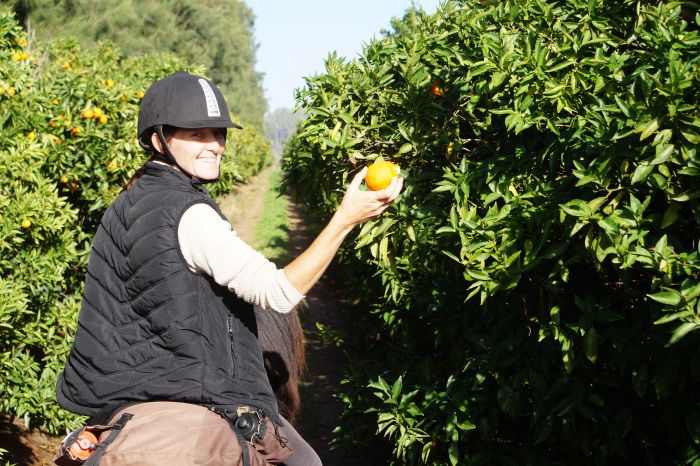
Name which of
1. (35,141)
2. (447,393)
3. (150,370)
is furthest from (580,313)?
(35,141)

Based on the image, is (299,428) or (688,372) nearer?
(688,372)

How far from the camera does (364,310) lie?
22.3ft

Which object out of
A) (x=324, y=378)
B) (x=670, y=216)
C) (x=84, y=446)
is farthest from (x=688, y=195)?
(x=324, y=378)

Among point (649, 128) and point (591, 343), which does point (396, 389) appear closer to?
point (591, 343)

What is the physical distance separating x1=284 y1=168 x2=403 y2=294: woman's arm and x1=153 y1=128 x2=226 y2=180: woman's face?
53cm

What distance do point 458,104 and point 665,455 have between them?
158 centimetres

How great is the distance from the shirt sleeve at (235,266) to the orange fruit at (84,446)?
0.65 meters

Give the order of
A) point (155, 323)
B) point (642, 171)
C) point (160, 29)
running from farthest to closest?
point (160, 29)
point (155, 323)
point (642, 171)

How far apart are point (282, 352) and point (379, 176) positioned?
1.18 m

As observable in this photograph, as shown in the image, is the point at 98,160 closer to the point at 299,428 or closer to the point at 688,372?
the point at 299,428

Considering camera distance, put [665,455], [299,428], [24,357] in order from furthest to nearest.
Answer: [299,428], [24,357], [665,455]

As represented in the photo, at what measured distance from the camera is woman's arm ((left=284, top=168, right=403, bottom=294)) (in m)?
2.01

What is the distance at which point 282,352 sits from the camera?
302 centimetres

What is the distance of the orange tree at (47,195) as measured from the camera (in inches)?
153
